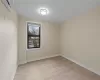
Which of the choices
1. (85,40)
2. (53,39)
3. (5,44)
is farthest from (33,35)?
→ (85,40)

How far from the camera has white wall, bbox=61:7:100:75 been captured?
255 cm

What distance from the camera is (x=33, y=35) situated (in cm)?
377

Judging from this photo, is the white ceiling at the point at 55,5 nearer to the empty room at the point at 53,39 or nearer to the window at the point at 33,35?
the empty room at the point at 53,39

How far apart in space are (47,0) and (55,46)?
114 inches

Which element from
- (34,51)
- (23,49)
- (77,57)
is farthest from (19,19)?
(77,57)

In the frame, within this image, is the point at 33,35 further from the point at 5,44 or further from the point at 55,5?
the point at 5,44

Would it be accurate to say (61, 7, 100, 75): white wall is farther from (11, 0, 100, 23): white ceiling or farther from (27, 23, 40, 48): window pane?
(27, 23, 40, 48): window pane

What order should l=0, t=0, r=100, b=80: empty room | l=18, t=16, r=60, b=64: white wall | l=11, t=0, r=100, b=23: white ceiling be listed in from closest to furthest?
1. l=11, t=0, r=100, b=23: white ceiling
2. l=0, t=0, r=100, b=80: empty room
3. l=18, t=16, r=60, b=64: white wall

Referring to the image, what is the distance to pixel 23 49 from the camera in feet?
11.0

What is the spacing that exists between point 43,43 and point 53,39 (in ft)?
2.32

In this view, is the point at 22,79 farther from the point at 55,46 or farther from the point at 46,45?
the point at 55,46

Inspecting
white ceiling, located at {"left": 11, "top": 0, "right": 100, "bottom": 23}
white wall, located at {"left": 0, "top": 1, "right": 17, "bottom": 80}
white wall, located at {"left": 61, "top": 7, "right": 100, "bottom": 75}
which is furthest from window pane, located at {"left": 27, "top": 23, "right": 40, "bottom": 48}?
white wall, located at {"left": 0, "top": 1, "right": 17, "bottom": 80}

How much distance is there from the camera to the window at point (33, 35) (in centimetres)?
364

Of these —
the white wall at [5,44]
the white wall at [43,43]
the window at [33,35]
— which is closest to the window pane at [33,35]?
the window at [33,35]
